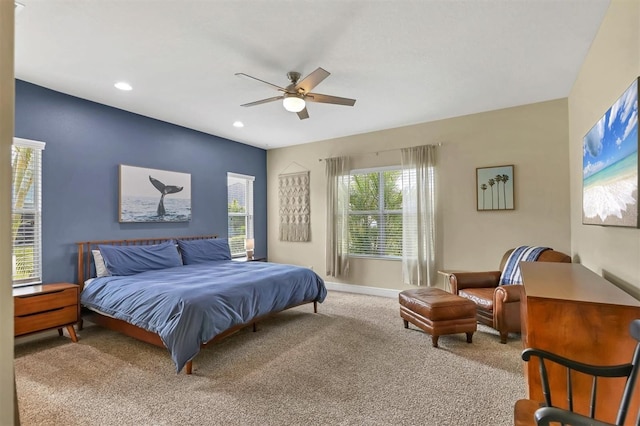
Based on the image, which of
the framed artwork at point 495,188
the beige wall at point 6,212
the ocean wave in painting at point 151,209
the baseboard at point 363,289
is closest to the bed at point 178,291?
the ocean wave in painting at point 151,209

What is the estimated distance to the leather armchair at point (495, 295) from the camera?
3150mm

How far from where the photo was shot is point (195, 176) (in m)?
5.25

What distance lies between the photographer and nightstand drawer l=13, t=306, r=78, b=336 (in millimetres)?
2906

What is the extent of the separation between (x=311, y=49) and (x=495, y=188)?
308 cm

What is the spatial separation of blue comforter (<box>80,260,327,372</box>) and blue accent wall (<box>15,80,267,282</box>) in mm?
720

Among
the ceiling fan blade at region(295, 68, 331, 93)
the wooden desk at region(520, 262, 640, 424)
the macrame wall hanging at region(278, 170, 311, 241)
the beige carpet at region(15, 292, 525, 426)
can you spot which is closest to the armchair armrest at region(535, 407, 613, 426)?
the wooden desk at region(520, 262, 640, 424)

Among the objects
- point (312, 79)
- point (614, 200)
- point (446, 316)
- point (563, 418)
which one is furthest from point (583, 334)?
point (312, 79)

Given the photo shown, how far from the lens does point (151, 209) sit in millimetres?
4570

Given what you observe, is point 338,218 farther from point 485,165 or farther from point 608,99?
point 608,99

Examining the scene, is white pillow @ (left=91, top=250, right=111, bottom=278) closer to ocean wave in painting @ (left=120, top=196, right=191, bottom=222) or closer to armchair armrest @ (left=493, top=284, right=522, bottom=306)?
ocean wave in painting @ (left=120, top=196, right=191, bottom=222)

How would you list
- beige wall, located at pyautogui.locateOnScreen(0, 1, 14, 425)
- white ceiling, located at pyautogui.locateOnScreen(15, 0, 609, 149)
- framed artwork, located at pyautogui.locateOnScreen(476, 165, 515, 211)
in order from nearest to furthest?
beige wall, located at pyautogui.locateOnScreen(0, 1, 14, 425) < white ceiling, located at pyautogui.locateOnScreen(15, 0, 609, 149) < framed artwork, located at pyautogui.locateOnScreen(476, 165, 515, 211)

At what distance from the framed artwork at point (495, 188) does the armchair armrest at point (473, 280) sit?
0.99 m

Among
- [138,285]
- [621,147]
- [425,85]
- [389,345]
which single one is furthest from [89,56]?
[621,147]

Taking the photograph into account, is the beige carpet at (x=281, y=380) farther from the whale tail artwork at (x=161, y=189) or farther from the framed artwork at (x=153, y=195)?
the whale tail artwork at (x=161, y=189)
